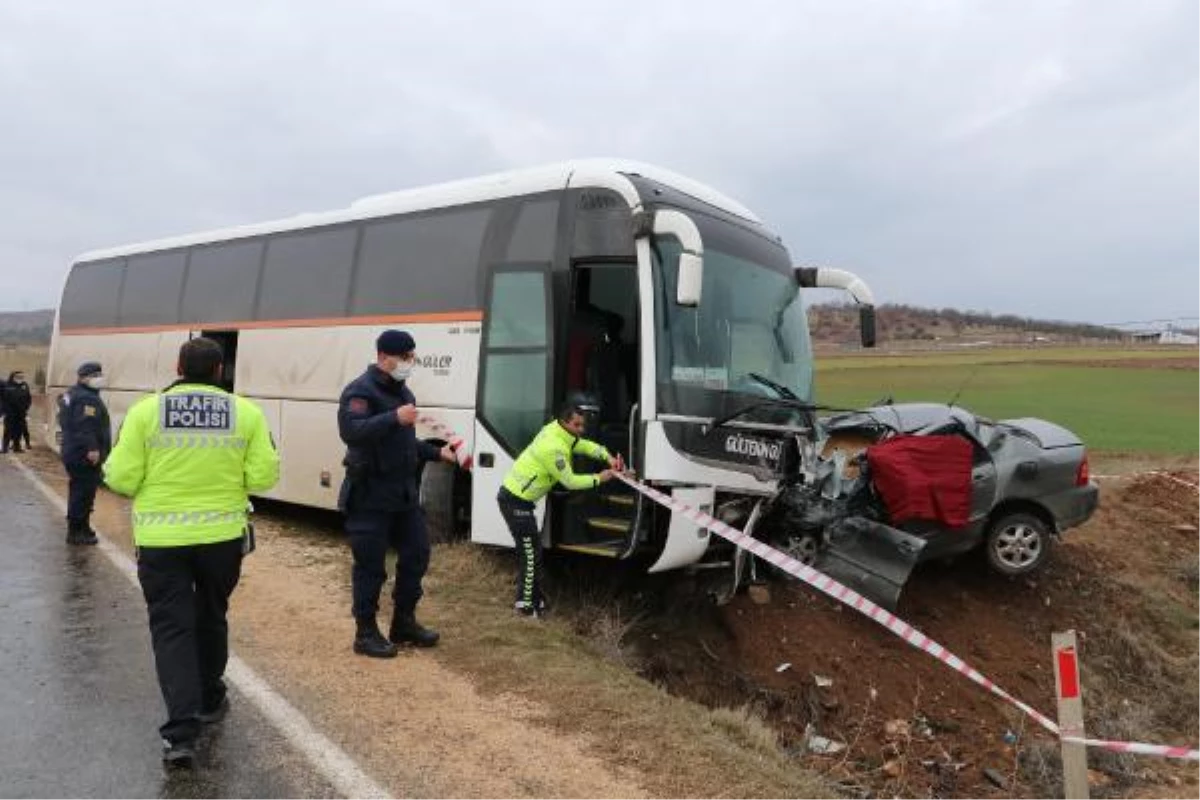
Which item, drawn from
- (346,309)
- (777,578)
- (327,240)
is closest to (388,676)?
(777,578)

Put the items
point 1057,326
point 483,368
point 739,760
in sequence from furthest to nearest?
point 1057,326
point 483,368
point 739,760

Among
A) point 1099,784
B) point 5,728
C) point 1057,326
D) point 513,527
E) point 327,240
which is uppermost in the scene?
point 1057,326

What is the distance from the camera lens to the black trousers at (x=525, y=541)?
6.20m

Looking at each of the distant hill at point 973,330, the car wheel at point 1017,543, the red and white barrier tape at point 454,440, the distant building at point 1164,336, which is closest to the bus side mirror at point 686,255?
the red and white barrier tape at point 454,440

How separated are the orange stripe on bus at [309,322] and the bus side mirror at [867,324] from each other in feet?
12.1

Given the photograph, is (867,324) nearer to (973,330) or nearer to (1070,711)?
(1070,711)

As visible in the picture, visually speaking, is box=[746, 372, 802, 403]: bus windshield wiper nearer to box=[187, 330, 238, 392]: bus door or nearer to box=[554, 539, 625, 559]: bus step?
box=[554, 539, 625, 559]: bus step

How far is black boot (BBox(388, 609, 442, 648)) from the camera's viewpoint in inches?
212

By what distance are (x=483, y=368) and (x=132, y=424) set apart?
3.73 metres

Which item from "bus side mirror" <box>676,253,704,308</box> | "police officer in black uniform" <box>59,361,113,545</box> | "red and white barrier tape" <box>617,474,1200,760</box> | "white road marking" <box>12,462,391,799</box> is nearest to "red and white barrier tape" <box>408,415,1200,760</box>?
"red and white barrier tape" <box>617,474,1200,760</box>

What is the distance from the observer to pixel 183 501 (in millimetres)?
3764

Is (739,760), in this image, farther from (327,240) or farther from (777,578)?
(327,240)

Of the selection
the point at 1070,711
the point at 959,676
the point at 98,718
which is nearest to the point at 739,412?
the point at 1070,711

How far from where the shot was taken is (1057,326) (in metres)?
91.9
